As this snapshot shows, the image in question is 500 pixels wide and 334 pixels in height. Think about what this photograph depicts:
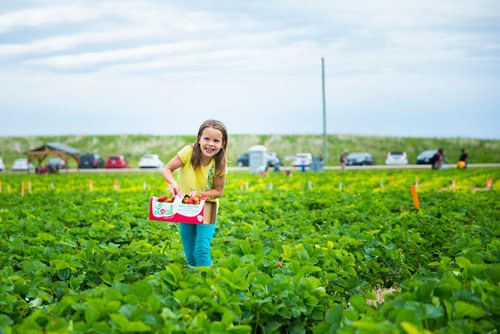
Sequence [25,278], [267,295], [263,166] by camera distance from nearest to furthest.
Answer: [267,295] < [25,278] < [263,166]

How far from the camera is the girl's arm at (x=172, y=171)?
240 inches

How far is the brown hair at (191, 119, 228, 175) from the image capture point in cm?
629

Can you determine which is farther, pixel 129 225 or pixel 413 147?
pixel 413 147

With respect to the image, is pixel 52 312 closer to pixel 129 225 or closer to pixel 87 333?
pixel 87 333

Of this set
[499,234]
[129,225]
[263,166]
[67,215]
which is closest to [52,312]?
[129,225]

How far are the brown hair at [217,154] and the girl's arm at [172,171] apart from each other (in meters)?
0.15

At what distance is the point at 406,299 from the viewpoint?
13.8 feet

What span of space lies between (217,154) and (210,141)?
0.96 feet

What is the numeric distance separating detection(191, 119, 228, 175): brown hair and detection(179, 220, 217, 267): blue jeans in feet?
1.96

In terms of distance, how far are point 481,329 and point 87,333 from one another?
2.36m

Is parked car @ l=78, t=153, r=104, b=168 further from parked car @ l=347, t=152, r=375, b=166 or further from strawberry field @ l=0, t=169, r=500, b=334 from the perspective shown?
strawberry field @ l=0, t=169, r=500, b=334

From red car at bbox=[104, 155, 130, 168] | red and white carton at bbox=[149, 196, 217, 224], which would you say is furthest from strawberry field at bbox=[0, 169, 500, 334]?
red car at bbox=[104, 155, 130, 168]

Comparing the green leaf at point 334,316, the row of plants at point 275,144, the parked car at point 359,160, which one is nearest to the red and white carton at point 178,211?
the green leaf at point 334,316

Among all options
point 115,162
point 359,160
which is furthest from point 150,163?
point 359,160
